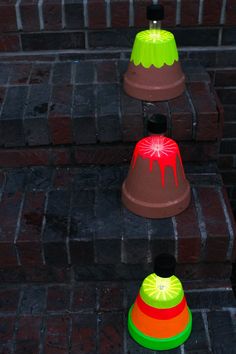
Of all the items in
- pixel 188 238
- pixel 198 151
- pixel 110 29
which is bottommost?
pixel 188 238

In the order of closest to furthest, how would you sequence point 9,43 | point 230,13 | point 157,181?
point 157,181 < point 230,13 < point 9,43

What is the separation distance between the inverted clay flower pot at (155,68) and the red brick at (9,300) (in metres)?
1.11

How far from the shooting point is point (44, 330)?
182cm

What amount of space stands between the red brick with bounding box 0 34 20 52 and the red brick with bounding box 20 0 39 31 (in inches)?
3.3

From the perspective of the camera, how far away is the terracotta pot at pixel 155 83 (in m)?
2.28

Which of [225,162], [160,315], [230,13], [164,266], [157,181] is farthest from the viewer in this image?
[225,162]

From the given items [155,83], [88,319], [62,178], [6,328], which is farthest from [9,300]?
[155,83]

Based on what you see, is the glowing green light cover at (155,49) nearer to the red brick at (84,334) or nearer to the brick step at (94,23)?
the brick step at (94,23)

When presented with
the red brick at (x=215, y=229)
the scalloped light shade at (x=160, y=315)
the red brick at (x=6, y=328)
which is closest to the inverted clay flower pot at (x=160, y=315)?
the scalloped light shade at (x=160, y=315)

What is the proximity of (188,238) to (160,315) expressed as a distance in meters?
0.34

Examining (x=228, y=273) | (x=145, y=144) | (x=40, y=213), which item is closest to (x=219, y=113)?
(x=145, y=144)

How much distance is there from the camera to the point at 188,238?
1.84 m

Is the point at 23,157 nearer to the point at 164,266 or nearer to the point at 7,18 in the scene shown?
the point at 7,18

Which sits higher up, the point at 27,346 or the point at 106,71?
the point at 106,71
